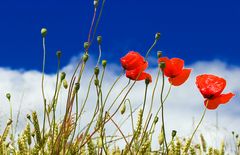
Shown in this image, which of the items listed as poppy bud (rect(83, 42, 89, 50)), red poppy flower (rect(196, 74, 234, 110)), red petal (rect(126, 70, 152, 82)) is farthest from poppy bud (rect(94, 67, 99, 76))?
red poppy flower (rect(196, 74, 234, 110))

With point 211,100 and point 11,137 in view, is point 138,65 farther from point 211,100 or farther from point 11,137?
point 11,137

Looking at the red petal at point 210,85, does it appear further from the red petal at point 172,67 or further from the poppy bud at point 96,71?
the poppy bud at point 96,71

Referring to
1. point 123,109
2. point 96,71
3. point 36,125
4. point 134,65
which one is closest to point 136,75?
point 134,65

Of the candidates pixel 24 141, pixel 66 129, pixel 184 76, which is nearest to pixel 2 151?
pixel 24 141

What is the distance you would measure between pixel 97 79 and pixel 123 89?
159 millimetres

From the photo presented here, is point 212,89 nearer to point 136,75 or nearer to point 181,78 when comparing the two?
point 181,78

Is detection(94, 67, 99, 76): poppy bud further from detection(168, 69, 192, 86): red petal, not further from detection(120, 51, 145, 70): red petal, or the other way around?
detection(168, 69, 192, 86): red petal

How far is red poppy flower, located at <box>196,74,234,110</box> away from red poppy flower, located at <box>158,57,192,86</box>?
83 mm

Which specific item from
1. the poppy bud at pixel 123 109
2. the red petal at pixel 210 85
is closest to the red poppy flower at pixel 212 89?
the red petal at pixel 210 85

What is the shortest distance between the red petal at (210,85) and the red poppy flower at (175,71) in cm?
8

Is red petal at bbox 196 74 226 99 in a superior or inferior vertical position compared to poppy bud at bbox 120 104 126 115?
superior

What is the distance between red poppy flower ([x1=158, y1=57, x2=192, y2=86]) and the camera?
2.27 metres

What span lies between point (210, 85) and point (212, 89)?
0.02 meters

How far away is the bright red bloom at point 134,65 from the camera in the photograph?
229 cm
